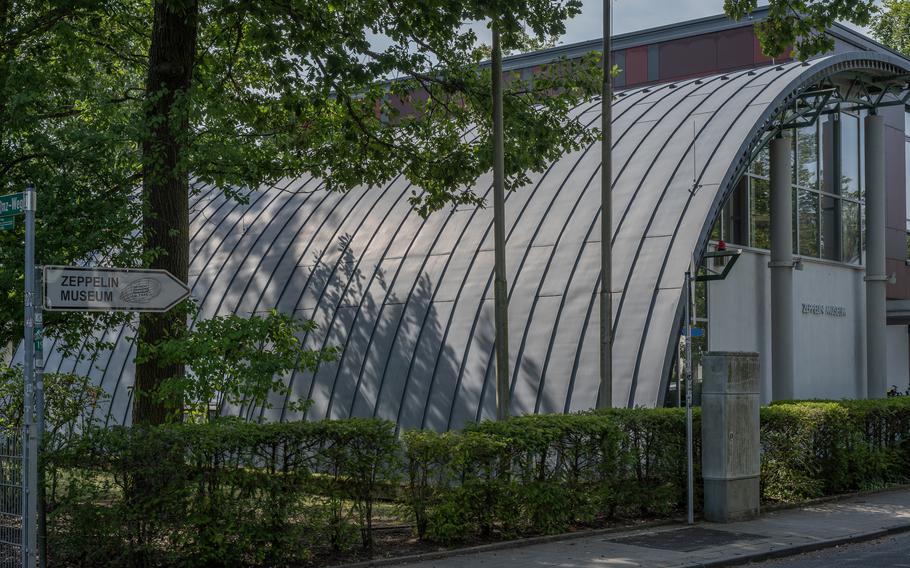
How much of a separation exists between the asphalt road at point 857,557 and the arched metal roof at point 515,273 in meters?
4.68

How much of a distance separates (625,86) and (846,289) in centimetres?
1719

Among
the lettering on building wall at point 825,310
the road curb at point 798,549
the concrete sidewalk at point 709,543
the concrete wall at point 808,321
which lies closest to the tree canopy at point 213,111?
the concrete sidewalk at point 709,543

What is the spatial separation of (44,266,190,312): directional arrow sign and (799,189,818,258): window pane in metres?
20.5

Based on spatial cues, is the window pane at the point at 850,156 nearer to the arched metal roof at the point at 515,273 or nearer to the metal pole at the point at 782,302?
the arched metal roof at the point at 515,273

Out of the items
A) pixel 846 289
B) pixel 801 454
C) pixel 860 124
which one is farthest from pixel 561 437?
pixel 860 124

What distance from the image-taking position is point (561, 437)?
45.1 feet

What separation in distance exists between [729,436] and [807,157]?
15157 millimetres

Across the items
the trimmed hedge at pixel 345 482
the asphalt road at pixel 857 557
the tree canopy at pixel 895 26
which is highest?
the tree canopy at pixel 895 26

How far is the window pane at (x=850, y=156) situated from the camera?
29.2 m

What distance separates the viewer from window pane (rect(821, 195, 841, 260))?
92.6ft

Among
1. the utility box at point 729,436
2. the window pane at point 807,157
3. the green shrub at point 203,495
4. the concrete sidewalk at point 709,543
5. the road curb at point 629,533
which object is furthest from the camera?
the window pane at point 807,157

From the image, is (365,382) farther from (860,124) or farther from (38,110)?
(860,124)

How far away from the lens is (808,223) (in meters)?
27.6

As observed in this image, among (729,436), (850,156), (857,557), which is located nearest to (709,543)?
(857,557)
